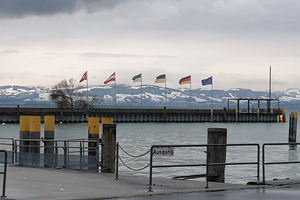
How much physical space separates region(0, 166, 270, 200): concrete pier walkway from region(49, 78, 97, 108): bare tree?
295 feet

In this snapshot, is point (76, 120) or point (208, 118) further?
point (208, 118)

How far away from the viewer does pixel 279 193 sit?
12539 millimetres

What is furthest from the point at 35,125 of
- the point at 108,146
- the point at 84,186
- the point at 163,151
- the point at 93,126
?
the point at 163,151

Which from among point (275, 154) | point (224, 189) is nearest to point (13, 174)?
point (224, 189)

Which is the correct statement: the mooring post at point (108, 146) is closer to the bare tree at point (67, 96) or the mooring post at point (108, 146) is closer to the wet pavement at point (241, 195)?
the wet pavement at point (241, 195)

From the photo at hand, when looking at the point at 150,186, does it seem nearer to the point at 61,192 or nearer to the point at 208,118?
the point at 61,192

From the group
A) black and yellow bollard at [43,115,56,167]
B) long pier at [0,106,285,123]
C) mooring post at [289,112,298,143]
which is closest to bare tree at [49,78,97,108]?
long pier at [0,106,285,123]

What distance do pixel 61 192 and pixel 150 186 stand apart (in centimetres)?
238

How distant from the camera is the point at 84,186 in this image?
13555 millimetres

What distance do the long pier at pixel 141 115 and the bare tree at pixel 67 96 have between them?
704 cm

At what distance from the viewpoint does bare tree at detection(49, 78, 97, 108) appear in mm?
106125

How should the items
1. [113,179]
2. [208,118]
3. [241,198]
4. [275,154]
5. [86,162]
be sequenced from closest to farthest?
[241,198], [113,179], [86,162], [275,154], [208,118]

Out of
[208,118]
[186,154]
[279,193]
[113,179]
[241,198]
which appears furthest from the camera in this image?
[208,118]

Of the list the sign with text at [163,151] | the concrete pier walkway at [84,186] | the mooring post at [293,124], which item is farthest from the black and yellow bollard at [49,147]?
the mooring post at [293,124]
